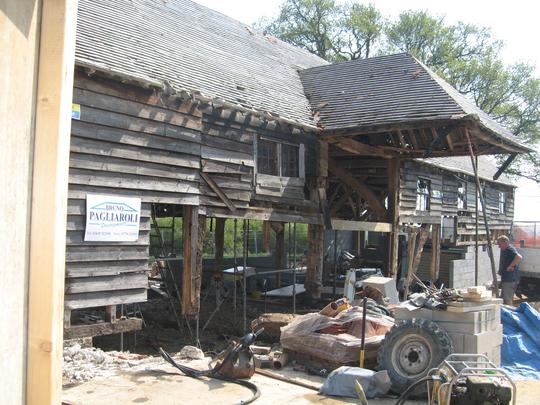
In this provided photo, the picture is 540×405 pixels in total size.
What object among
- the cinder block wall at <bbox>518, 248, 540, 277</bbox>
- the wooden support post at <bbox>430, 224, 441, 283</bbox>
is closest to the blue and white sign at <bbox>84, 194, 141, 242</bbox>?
the wooden support post at <bbox>430, 224, 441, 283</bbox>

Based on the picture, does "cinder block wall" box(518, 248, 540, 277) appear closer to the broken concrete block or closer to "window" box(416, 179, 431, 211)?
"window" box(416, 179, 431, 211)

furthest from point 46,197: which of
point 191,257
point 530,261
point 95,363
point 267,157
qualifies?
point 530,261

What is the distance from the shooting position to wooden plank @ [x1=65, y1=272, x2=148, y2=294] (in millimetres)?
7672

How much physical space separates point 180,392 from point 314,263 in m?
7.99

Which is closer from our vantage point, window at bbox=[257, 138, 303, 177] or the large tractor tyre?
the large tractor tyre

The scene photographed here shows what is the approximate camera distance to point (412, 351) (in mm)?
6961

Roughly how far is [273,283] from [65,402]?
12.3 meters

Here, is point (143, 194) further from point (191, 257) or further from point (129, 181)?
point (191, 257)

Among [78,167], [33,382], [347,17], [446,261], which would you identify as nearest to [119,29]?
[78,167]

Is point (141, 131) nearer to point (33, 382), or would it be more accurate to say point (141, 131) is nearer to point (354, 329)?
point (354, 329)

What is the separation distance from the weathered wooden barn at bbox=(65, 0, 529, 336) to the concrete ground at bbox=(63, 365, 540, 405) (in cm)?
142

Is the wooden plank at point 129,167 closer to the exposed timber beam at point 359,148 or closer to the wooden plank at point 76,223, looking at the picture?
the wooden plank at point 76,223

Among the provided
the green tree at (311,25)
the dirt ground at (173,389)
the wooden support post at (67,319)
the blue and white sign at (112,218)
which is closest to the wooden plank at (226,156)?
the blue and white sign at (112,218)

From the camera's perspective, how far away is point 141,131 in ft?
28.8
